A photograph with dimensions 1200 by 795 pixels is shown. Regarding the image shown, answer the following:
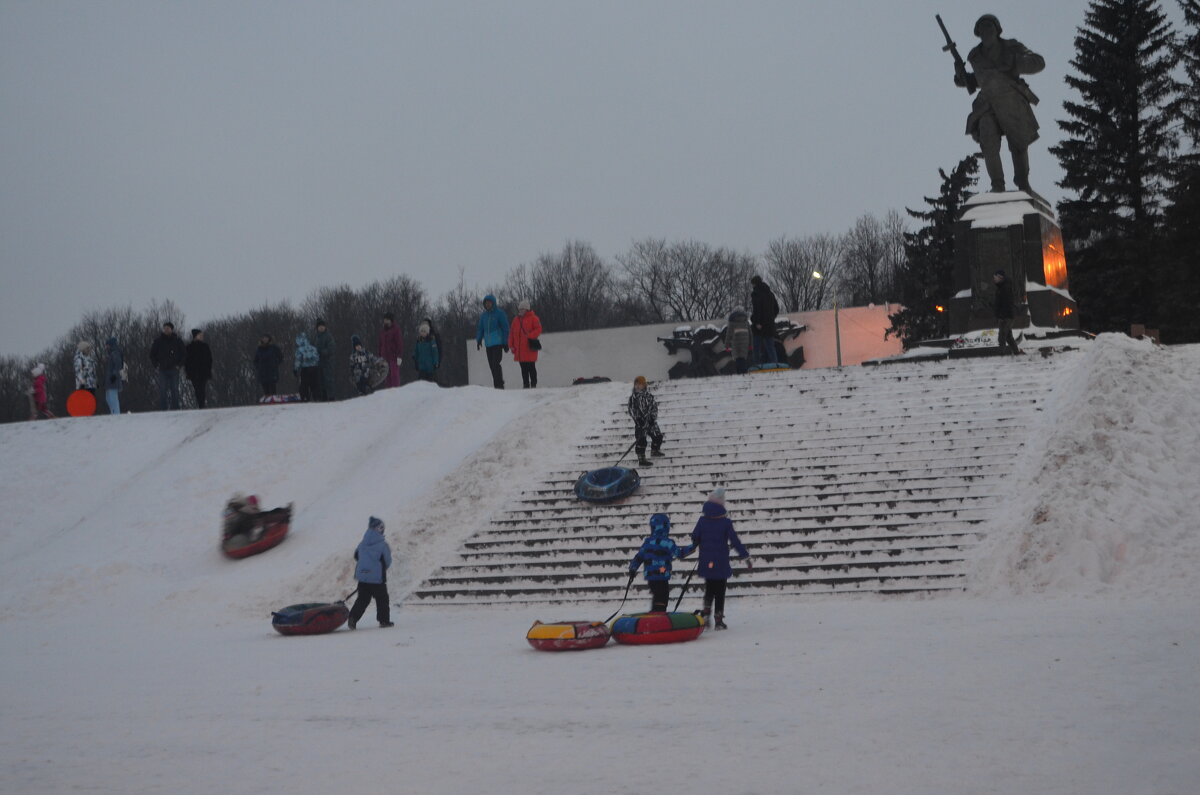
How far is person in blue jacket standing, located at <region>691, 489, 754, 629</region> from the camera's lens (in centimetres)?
1063

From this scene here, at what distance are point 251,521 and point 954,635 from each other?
34.4 ft

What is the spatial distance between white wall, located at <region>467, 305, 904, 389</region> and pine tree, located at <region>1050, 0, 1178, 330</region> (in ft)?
21.6

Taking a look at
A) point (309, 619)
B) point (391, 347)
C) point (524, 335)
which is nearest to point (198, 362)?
point (391, 347)

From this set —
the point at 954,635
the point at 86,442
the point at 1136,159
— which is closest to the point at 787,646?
the point at 954,635

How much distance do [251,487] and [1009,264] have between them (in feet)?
46.3

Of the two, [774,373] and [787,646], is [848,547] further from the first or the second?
[774,373]

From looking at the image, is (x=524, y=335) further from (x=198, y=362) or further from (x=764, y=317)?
(x=198, y=362)

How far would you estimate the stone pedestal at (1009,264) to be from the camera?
20.9m

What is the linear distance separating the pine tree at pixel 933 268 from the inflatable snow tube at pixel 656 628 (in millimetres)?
27391

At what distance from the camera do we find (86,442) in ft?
71.4

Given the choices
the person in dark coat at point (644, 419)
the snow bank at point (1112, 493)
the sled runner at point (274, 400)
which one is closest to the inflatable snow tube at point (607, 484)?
the person in dark coat at point (644, 419)

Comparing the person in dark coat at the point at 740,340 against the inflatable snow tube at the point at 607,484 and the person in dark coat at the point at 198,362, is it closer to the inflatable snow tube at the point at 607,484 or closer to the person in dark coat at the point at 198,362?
the inflatable snow tube at the point at 607,484

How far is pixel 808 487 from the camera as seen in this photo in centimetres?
1469

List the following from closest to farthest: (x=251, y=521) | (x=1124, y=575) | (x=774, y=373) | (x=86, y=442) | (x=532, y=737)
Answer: (x=532, y=737)
(x=1124, y=575)
(x=251, y=521)
(x=774, y=373)
(x=86, y=442)
